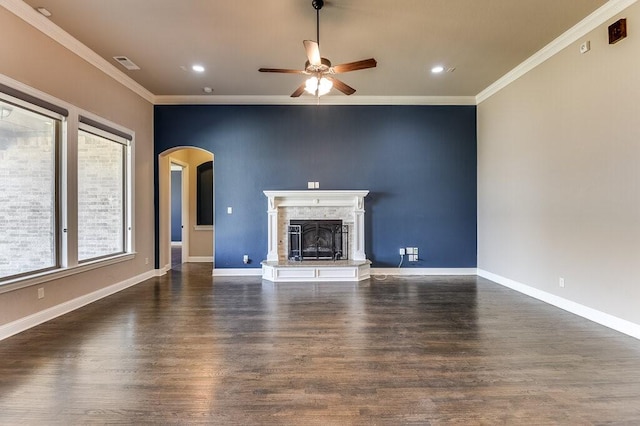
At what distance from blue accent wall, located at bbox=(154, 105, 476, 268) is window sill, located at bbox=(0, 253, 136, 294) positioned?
5.73ft

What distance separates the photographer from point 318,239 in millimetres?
5871

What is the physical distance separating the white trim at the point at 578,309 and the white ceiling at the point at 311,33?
3.16 metres

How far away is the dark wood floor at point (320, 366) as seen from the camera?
74.7 inches

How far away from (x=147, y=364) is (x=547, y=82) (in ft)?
17.8

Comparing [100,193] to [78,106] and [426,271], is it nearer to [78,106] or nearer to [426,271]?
[78,106]

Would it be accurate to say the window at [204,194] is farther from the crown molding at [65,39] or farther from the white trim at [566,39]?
the white trim at [566,39]

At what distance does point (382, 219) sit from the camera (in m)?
5.91

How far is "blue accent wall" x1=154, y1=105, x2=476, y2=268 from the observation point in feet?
19.2

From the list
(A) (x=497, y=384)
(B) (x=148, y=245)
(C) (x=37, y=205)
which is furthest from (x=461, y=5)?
(B) (x=148, y=245)

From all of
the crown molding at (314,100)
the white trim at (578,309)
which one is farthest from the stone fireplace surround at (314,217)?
the white trim at (578,309)

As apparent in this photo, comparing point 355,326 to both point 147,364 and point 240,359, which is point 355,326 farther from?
point 147,364

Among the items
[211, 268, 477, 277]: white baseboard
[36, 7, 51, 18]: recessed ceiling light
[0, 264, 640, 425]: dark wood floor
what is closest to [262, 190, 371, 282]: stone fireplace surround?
[211, 268, 477, 277]: white baseboard

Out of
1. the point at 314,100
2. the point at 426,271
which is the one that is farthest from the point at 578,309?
the point at 314,100

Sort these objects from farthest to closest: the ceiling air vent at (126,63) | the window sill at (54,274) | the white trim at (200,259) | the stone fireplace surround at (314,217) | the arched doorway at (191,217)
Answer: the white trim at (200,259), the arched doorway at (191,217), the stone fireplace surround at (314,217), the ceiling air vent at (126,63), the window sill at (54,274)
